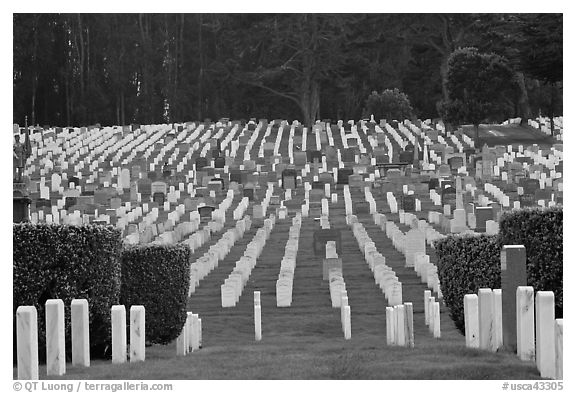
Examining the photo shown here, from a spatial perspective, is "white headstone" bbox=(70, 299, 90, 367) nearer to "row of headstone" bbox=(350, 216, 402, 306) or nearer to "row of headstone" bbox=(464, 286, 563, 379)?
"row of headstone" bbox=(464, 286, 563, 379)

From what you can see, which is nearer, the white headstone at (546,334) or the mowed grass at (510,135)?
the white headstone at (546,334)

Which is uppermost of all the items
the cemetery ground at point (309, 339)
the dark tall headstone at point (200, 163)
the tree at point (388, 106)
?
the tree at point (388, 106)

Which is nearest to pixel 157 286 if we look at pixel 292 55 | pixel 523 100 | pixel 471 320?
pixel 471 320

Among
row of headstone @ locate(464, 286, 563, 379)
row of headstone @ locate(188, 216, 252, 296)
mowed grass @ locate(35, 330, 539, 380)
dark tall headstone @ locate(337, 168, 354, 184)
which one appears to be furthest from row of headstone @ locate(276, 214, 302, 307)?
dark tall headstone @ locate(337, 168, 354, 184)

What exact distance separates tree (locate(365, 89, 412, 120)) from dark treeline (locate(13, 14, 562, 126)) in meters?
2.64

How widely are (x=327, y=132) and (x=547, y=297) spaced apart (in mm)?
53106

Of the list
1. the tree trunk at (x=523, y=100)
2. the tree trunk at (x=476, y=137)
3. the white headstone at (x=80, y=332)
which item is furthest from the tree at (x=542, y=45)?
the white headstone at (x=80, y=332)

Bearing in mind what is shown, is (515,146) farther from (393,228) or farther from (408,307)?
(408,307)

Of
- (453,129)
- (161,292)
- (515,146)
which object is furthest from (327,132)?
(161,292)

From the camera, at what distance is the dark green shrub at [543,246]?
48.5 ft

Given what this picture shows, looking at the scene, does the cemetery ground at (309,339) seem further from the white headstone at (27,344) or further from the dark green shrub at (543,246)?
the dark green shrub at (543,246)

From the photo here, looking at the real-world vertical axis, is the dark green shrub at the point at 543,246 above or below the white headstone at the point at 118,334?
above

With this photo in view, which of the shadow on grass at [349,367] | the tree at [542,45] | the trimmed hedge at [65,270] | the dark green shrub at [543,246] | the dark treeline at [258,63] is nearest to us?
the shadow on grass at [349,367]

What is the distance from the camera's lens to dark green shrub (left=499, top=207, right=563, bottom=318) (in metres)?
14.8
